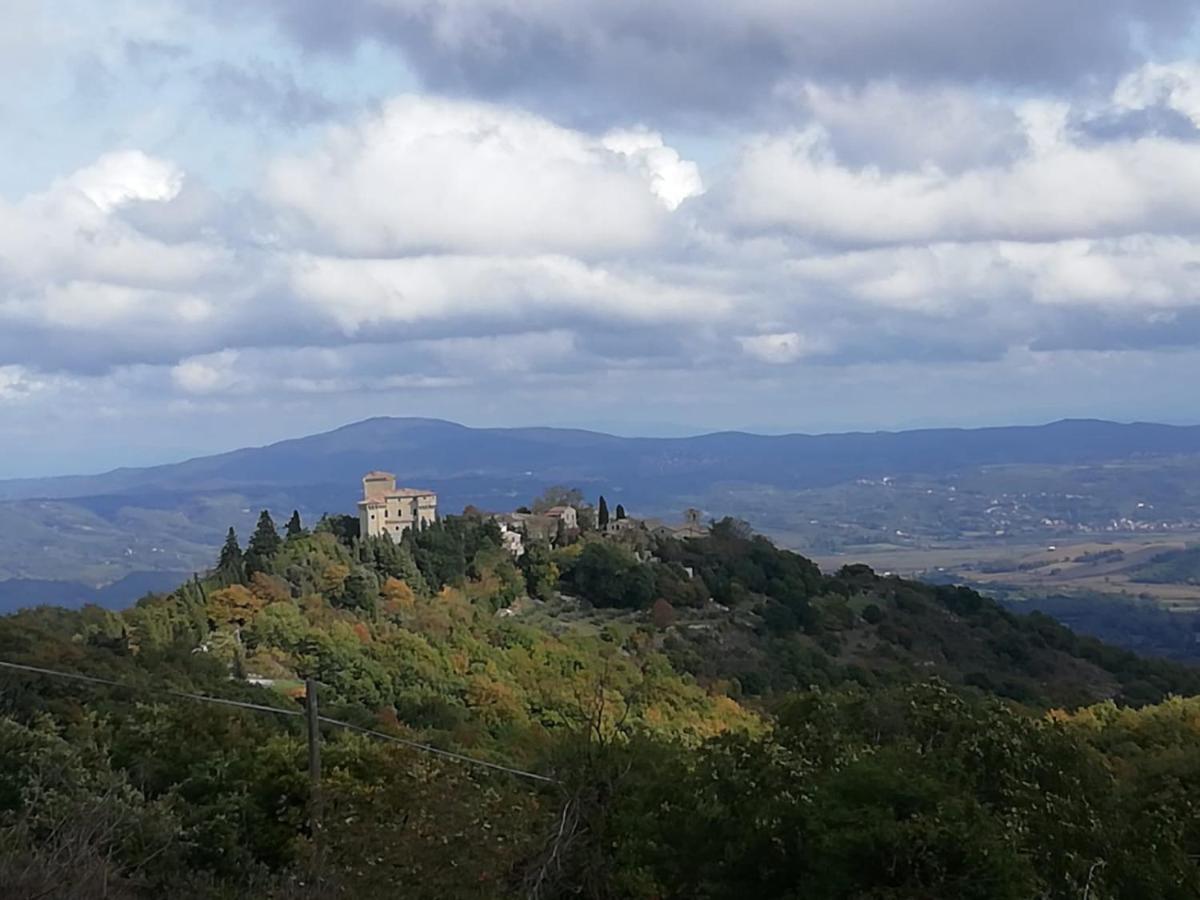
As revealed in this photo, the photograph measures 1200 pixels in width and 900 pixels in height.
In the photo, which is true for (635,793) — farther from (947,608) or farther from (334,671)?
(947,608)

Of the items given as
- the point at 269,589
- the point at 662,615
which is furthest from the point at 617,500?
the point at 269,589

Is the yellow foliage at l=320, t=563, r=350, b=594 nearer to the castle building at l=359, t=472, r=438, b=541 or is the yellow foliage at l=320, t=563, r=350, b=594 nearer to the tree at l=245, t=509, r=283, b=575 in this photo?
the tree at l=245, t=509, r=283, b=575

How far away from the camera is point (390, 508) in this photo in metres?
67.3

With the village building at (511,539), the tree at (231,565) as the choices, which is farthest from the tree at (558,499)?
the tree at (231,565)

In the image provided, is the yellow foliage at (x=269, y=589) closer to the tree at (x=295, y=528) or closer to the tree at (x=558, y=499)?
the tree at (x=295, y=528)

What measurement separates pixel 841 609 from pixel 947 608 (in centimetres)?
774

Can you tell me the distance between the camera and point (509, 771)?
48.5 feet

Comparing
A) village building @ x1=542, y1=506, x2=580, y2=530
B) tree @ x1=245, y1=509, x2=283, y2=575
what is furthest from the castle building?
tree @ x1=245, y1=509, x2=283, y2=575

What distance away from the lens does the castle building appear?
66125mm

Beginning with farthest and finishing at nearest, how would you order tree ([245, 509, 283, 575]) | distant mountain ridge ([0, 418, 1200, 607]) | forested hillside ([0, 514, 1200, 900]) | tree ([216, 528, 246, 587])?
distant mountain ridge ([0, 418, 1200, 607]) → tree ([245, 509, 283, 575]) → tree ([216, 528, 246, 587]) → forested hillside ([0, 514, 1200, 900])

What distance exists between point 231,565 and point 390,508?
13.6 meters

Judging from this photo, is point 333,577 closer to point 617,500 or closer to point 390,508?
point 390,508

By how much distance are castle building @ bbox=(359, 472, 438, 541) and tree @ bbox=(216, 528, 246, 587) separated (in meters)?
8.86

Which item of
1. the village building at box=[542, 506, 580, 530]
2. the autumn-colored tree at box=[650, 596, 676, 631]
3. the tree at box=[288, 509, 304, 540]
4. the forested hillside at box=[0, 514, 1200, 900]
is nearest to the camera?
the forested hillside at box=[0, 514, 1200, 900]
